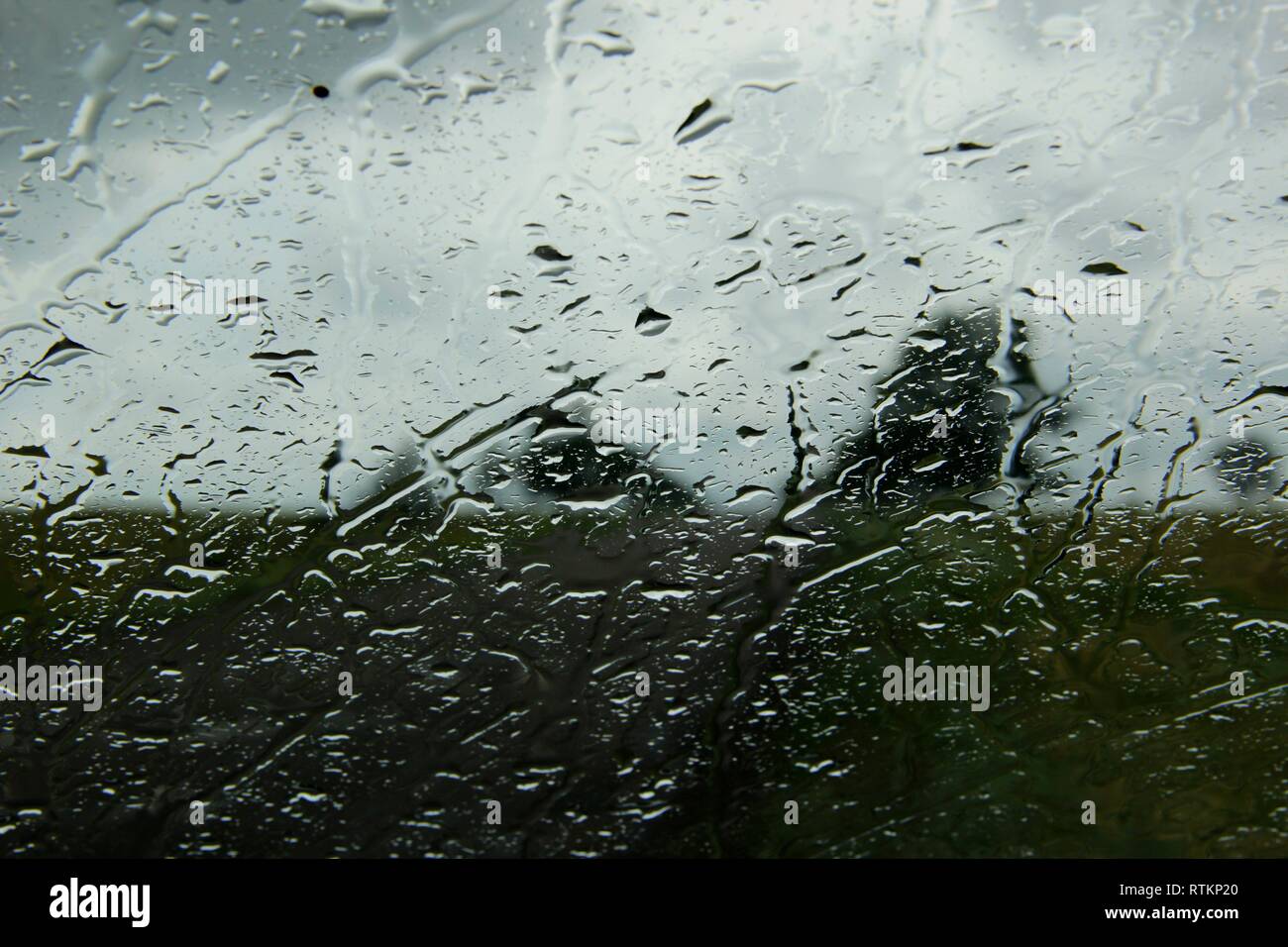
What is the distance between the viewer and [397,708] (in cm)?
118

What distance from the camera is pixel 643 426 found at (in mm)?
1289

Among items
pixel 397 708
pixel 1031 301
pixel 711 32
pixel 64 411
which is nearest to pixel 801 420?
pixel 1031 301

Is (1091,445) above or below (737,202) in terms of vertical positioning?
below

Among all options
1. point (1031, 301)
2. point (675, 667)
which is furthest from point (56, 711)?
point (1031, 301)

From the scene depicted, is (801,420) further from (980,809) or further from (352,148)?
(352,148)

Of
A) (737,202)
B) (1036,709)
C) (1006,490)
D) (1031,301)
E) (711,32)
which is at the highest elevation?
(711,32)

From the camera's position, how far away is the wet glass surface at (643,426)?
116cm

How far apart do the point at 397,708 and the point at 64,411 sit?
2.45ft

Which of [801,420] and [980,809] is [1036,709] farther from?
[801,420]

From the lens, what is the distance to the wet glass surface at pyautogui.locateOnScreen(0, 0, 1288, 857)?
1159mm

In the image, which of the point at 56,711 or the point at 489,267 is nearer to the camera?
the point at 56,711

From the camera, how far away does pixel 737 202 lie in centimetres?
131

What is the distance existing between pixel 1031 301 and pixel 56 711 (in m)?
1.72

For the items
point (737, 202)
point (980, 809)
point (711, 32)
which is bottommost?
point (980, 809)
